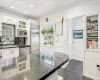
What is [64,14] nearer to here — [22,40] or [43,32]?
[43,32]

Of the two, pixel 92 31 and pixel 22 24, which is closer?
pixel 92 31

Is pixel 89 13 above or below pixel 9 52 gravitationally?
above

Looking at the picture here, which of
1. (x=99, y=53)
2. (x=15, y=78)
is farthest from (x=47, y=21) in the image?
(x=15, y=78)

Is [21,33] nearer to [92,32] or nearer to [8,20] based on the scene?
[8,20]

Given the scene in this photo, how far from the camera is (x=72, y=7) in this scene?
3289 millimetres

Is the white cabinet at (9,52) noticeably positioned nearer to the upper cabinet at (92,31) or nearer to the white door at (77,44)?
the upper cabinet at (92,31)

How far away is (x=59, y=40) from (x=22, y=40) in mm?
2185

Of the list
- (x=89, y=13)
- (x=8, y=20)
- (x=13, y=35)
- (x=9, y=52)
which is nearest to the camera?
(x=89, y=13)

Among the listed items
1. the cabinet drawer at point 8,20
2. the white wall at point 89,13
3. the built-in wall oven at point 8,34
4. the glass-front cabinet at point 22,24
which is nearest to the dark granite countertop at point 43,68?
the white wall at point 89,13

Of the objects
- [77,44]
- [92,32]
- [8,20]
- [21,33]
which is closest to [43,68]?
[92,32]

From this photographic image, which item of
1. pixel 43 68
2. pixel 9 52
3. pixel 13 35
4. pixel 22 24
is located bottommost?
pixel 9 52

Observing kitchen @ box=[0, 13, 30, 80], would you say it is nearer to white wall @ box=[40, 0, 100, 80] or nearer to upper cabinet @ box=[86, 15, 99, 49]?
white wall @ box=[40, 0, 100, 80]

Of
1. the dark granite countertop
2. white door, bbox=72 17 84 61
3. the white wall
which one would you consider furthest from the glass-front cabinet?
the dark granite countertop

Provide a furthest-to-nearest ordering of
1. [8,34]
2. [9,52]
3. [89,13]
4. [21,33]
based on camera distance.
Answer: [21,33] → [8,34] → [9,52] → [89,13]
